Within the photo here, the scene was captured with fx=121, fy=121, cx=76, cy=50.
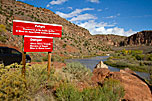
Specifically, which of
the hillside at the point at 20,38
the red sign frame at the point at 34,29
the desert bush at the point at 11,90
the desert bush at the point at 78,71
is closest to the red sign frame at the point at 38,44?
the red sign frame at the point at 34,29

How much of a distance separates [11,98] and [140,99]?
586cm

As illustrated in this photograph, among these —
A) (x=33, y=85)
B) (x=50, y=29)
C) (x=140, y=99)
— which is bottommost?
(x=140, y=99)

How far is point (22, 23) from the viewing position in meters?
A: 5.91

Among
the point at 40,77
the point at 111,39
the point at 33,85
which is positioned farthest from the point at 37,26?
the point at 111,39

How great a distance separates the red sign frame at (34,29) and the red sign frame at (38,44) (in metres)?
0.21

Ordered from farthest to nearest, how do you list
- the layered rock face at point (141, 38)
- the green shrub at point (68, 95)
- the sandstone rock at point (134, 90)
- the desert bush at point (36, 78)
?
the layered rock face at point (141, 38), the sandstone rock at point (134, 90), the desert bush at point (36, 78), the green shrub at point (68, 95)

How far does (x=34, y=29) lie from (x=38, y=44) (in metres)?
0.78

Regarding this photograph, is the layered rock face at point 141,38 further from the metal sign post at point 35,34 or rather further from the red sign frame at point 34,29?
the metal sign post at point 35,34

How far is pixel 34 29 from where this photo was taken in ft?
20.1

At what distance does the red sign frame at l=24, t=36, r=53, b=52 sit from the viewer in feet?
19.7

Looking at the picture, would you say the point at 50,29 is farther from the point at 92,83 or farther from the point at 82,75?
the point at 92,83

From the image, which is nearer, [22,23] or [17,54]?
[22,23]

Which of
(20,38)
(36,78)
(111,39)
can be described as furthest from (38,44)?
(111,39)

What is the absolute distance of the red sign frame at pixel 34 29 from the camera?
580 centimetres
